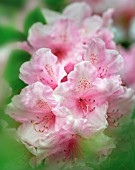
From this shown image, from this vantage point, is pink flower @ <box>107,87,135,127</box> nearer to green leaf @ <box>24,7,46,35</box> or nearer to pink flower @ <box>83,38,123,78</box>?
pink flower @ <box>83,38,123,78</box>

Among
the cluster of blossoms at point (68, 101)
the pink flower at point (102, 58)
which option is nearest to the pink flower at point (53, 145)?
the cluster of blossoms at point (68, 101)

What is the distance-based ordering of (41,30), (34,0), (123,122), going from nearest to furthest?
(123,122) < (41,30) < (34,0)

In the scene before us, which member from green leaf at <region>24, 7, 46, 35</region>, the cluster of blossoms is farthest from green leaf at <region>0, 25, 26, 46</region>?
the cluster of blossoms

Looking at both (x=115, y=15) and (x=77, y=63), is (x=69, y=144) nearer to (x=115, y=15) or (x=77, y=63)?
(x=77, y=63)

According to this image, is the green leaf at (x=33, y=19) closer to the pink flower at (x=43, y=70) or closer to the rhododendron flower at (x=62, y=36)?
the rhododendron flower at (x=62, y=36)

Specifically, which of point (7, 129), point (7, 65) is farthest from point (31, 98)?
point (7, 65)
